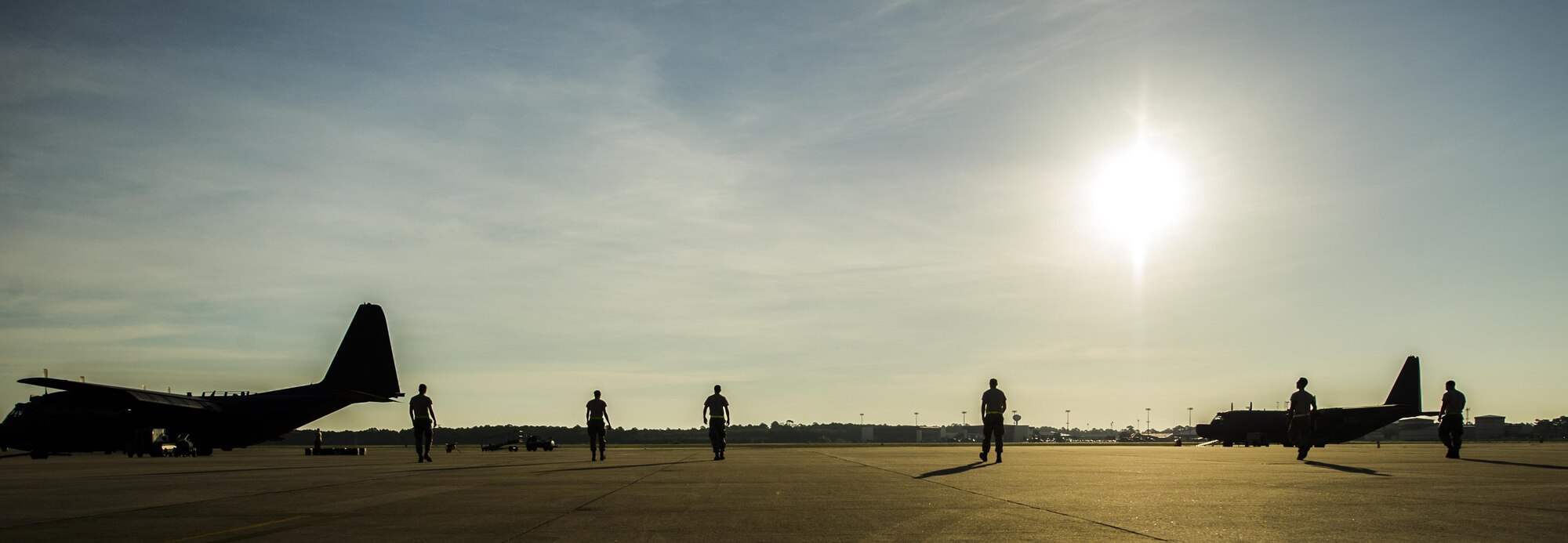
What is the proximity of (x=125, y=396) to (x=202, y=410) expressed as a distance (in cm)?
337

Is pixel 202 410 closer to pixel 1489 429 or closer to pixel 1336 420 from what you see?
pixel 1336 420

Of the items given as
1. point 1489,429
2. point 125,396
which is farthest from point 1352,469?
point 1489,429

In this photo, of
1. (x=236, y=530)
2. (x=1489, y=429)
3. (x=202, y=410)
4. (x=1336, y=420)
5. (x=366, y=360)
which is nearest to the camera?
(x=236, y=530)

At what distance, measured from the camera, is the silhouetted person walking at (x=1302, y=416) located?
78.0 feet

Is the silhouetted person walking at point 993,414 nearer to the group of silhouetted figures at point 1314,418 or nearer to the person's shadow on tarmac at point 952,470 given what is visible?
the person's shadow on tarmac at point 952,470

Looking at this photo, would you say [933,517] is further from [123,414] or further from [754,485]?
[123,414]

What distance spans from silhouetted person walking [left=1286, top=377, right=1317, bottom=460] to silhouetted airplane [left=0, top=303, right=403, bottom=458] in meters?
29.6

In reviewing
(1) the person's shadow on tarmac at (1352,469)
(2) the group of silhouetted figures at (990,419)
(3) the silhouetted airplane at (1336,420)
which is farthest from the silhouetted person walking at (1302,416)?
(3) the silhouetted airplane at (1336,420)

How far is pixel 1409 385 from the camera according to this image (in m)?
53.3

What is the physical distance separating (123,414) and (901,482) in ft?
109

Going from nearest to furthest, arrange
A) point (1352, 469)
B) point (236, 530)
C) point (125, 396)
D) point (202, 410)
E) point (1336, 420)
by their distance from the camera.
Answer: point (236, 530) < point (1352, 469) < point (125, 396) < point (202, 410) < point (1336, 420)

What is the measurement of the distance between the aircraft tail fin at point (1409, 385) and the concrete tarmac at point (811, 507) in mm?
42926

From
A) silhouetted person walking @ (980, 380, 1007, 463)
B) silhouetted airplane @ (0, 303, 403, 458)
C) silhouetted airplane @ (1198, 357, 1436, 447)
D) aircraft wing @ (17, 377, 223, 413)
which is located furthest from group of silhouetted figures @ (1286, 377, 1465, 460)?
aircraft wing @ (17, 377, 223, 413)

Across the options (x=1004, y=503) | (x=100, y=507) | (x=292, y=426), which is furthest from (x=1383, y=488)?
(x=292, y=426)
